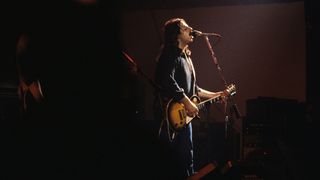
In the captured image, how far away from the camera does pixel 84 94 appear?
4.21 meters

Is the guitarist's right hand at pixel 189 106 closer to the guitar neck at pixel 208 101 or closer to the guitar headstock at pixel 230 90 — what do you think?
the guitar neck at pixel 208 101

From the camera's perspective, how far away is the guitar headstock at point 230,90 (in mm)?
4536

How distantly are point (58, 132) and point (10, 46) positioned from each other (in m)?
1.15

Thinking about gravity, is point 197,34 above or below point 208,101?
above

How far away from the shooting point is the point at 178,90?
162 inches

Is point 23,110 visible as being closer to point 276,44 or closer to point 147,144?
point 147,144

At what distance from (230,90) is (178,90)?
0.77m

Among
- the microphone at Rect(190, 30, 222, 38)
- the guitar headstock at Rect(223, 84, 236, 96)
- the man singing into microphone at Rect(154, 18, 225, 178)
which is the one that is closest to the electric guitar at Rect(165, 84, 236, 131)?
the man singing into microphone at Rect(154, 18, 225, 178)

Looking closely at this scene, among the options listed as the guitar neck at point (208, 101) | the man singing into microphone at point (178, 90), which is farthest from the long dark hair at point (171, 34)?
the guitar neck at point (208, 101)

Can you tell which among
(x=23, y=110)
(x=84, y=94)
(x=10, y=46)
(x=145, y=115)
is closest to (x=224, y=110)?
(x=145, y=115)

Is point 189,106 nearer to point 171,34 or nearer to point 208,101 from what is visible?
point 208,101

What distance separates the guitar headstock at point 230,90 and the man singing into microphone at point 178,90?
26 cm

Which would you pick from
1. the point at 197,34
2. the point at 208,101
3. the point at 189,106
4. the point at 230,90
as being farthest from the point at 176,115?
the point at 197,34

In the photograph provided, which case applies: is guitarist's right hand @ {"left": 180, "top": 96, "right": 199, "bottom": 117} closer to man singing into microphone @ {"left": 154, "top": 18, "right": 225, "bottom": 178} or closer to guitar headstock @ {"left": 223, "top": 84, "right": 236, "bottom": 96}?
man singing into microphone @ {"left": 154, "top": 18, "right": 225, "bottom": 178}
